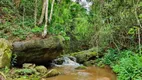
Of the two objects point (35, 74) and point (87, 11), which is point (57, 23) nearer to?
point (87, 11)

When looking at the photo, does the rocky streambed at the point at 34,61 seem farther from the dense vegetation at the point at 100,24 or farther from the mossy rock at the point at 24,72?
the dense vegetation at the point at 100,24

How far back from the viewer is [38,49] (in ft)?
35.9

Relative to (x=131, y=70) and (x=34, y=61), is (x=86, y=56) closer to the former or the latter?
(x=34, y=61)

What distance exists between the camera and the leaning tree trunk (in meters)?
10.4

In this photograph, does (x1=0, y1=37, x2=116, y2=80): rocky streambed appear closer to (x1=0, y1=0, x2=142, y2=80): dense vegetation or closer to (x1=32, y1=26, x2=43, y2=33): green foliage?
(x1=0, y1=0, x2=142, y2=80): dense vegetation

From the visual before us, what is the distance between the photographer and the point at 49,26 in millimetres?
12672

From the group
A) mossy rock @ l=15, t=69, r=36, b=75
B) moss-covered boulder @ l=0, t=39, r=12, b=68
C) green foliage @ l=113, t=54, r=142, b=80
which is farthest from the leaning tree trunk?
green foliage @ l=113, t=54, r=142, b=80

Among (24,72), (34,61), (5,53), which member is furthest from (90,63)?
(5,53)

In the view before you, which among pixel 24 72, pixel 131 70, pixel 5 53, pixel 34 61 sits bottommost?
pixel 34 61

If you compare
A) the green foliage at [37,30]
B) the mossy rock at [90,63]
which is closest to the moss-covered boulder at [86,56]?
the mossy rock at [90,63]

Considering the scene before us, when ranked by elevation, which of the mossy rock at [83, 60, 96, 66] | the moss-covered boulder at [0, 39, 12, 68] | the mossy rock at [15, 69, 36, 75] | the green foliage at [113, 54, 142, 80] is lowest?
the mossy rock at [83, 60, 96, 66]

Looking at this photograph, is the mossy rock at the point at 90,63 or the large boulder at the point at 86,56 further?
the large boulder at the point at 86,56

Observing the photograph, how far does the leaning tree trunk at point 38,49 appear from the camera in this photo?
10.4 meters

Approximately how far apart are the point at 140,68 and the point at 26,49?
5.55 meters
